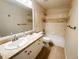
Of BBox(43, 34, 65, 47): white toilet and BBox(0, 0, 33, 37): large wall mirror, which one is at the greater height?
BBox(0, 0, 33, 37): large wall mirror

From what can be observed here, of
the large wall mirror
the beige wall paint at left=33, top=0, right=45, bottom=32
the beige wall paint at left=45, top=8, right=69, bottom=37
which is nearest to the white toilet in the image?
the beige wall paint at left=45, top=8, right=69, bottom=37

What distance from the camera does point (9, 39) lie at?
5.94 ft

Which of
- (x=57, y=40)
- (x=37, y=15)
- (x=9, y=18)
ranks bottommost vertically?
(x=57, y=40)

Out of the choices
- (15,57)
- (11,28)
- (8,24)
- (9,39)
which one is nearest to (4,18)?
(8,24)

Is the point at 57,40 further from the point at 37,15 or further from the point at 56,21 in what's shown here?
the point at 37,15

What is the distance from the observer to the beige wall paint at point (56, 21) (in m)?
4.19

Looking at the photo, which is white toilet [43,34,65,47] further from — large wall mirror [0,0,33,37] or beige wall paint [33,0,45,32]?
large wall mirror [0,0,33,37]

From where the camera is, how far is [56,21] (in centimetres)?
439

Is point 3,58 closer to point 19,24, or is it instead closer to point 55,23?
point 19,24

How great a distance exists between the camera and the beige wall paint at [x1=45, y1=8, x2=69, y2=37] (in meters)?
4.19

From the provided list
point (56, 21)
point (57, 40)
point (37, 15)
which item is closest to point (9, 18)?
point (37, 15)

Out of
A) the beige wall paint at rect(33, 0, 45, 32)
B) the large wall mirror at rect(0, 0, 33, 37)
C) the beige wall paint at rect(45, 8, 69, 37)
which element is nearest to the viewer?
the large wall mirror at rect(0, 0, 33, 37)

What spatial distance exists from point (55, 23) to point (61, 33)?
672mm

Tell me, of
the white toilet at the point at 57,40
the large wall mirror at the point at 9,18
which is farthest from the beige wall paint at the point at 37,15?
the large wall mirror at the point at 9,18
